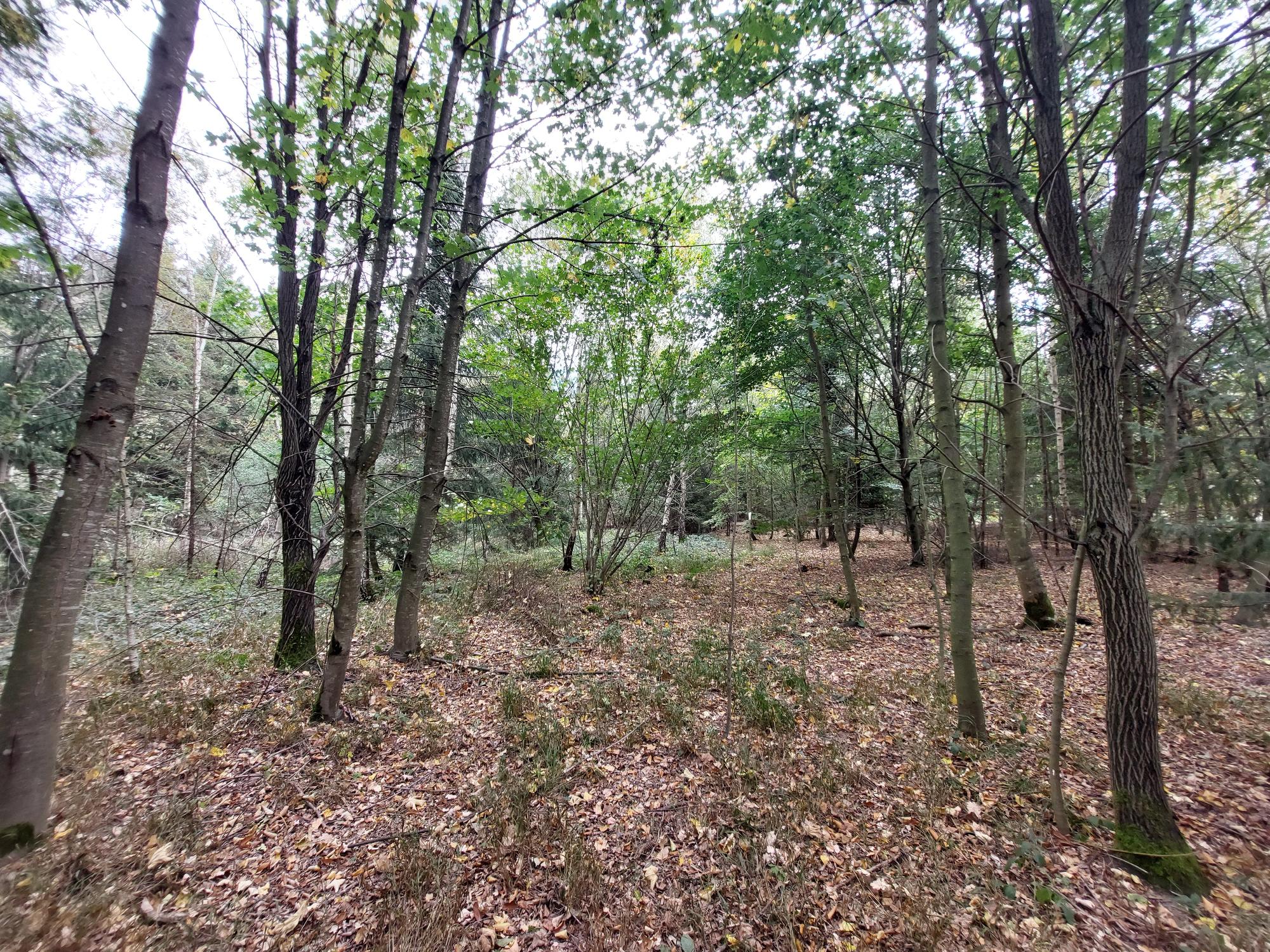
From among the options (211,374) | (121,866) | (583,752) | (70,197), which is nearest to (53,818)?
(121,866)

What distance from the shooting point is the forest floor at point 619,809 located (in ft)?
7.58

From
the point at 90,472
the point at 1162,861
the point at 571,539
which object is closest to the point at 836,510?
the point at 1162,861

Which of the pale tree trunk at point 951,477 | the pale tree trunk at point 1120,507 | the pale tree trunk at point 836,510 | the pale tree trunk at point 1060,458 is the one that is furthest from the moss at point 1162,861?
the pale tree trunk at point 1060,458

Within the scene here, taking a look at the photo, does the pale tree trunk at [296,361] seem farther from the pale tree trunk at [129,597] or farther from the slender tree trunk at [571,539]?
the slender tree trunk at [571,539]

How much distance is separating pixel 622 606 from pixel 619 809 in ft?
16.4

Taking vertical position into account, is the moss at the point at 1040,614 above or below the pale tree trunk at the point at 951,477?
below

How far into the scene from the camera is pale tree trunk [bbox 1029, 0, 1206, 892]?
2.61 meters

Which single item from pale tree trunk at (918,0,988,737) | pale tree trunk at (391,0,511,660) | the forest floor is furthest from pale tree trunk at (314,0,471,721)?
pale tree trunk at (918,0,988,737)

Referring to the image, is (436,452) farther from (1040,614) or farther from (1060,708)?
(1040,614)

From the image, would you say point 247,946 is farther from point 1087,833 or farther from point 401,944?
point 1087,833

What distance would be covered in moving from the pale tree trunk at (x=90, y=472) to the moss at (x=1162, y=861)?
18.3 ft

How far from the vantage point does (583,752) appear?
382 cm

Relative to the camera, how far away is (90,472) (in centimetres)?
222

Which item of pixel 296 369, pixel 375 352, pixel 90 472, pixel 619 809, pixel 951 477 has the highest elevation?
pixel 296 369
